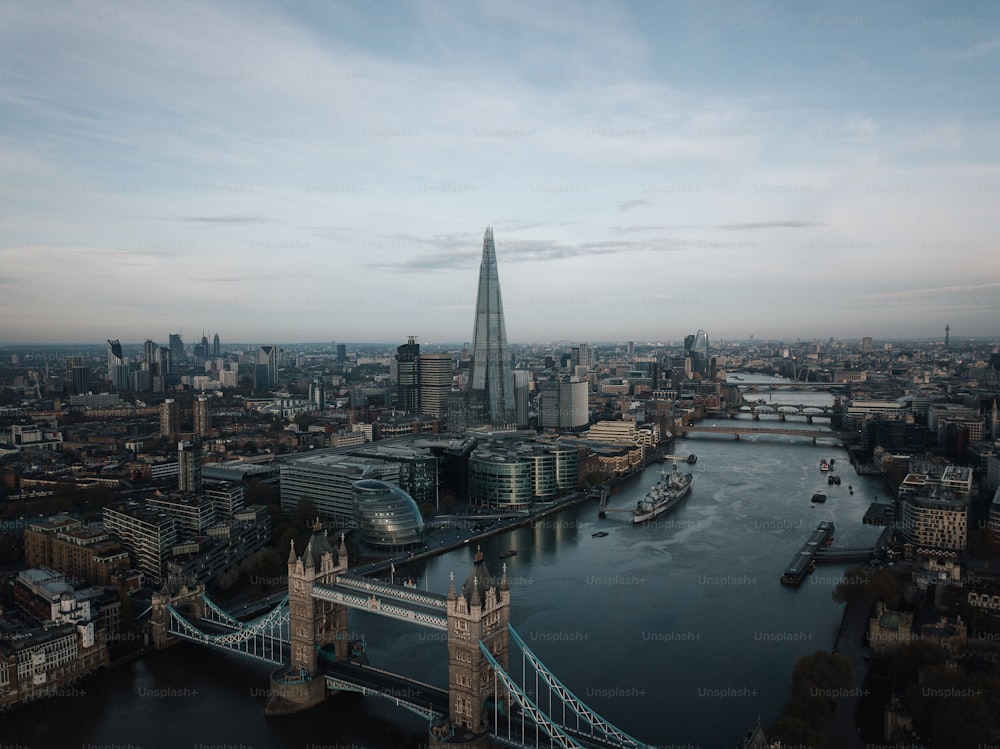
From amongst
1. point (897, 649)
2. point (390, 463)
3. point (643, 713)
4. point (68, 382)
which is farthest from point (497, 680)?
point (68, 382)

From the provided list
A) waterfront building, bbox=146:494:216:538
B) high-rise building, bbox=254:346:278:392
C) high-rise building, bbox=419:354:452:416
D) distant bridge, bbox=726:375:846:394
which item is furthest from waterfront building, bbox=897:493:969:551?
high-rise building, bbox=254:346:278:392

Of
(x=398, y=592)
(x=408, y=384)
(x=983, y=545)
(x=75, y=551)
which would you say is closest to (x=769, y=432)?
(x=408, y=384)

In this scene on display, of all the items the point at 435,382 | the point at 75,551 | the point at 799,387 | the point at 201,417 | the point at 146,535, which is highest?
the point at 435,382

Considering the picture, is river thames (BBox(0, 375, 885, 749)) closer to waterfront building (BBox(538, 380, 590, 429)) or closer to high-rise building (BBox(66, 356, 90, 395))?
waterfront building (BBox(538, 380, 590, 429))

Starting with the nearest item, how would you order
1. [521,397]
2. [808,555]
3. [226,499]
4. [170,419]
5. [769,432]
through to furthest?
[808,555] → [226,499] → [170,419] → [769,432] → [521,397]

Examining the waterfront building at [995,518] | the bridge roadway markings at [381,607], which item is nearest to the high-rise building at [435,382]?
the waterfront building at [995,518]

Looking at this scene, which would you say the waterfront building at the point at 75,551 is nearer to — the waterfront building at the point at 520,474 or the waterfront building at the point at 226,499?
the waterfront building at the point at 226,499

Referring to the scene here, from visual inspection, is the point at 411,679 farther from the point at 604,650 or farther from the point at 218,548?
the point at 218,548
